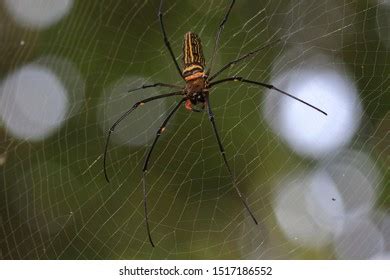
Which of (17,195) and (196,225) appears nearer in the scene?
(196,225)

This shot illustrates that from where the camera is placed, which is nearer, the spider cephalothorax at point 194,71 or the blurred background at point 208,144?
the spider cephalothorax at point 194,71

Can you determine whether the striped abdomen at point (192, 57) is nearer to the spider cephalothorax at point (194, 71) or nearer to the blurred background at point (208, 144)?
the spider cephalothorax at point (194, 71)

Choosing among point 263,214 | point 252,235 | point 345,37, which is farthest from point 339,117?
point 263,214

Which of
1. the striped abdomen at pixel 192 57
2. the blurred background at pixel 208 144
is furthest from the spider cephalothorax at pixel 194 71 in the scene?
the blurred background at pixel 208 144

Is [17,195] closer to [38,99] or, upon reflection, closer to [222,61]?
[38,99]

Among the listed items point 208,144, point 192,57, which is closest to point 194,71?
point 192,57

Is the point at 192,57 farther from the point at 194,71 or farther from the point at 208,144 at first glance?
the point at 208,144
